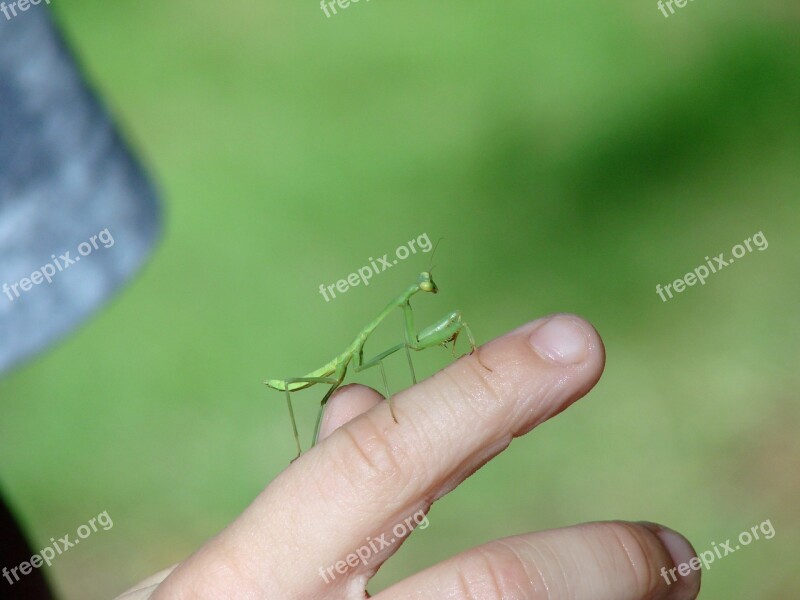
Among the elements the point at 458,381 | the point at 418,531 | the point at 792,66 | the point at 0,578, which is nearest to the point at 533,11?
the point at 792,66

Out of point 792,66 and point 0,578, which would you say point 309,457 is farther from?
point 792,66
